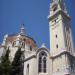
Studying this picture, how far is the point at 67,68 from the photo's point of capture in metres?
33.6

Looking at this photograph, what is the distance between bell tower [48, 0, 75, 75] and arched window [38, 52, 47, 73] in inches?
55.4

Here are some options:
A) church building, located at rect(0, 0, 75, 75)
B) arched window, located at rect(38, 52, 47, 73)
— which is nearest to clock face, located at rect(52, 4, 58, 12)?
church building, located at rect(0, 0, 75, 75)

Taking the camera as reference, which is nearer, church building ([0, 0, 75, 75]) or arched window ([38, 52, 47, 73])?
church building ([0, 0, 75, 75])

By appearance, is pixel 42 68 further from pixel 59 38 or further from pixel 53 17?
pixel 53 17

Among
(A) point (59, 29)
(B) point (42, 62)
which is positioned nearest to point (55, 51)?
(B) point (42, 62)

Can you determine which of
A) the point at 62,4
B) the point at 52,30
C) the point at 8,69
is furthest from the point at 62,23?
the point at 8,69

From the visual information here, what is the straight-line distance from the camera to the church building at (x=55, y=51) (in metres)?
35.4

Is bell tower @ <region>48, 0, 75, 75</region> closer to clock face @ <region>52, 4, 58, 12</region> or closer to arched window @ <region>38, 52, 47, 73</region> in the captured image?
clock face @ <region>52, 4, 58, 12</region>

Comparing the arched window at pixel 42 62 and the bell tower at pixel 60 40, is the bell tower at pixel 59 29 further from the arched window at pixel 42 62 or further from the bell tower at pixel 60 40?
the arched window at pixel 42 62

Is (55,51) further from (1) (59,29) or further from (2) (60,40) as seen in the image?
(1) (59,29)

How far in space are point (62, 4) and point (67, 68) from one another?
1712 centimetres

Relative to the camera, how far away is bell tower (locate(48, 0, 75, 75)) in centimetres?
3512

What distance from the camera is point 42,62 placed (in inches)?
1439

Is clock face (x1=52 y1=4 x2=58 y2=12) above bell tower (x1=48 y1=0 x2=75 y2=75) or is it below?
above
